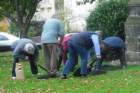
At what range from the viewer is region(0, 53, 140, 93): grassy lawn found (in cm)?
1350

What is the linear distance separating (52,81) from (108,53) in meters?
2.96

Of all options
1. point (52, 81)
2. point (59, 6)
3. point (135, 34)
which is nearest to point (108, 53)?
point (135, 34)

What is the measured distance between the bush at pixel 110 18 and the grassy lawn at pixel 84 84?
2.94 m

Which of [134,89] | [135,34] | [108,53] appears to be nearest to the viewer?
[134,89]

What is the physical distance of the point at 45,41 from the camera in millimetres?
17141

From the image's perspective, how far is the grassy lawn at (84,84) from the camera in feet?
44.3

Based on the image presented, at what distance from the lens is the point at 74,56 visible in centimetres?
1622

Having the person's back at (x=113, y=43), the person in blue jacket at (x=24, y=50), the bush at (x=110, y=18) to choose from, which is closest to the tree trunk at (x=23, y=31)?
the bush at (x=110, y=18)

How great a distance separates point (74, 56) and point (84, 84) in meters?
1.85

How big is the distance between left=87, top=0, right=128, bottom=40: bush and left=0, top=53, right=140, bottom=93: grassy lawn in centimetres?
294

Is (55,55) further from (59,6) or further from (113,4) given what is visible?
(59,6)

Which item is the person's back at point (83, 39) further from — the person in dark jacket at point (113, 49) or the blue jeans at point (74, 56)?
the person in dark jacket at point (113, 49)

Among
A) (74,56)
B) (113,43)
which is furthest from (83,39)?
(113,43)

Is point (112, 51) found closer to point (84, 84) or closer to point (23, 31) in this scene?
point (84, 84)
